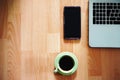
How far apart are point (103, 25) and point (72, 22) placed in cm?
18

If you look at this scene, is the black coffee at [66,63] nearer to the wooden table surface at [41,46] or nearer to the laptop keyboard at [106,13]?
the wooden table surface at [41,46]

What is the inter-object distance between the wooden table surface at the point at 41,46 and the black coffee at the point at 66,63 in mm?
48

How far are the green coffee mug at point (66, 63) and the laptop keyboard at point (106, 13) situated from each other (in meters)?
0.24

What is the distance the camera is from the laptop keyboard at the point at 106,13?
1.48m

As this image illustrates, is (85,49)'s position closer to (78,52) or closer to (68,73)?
(78,52)

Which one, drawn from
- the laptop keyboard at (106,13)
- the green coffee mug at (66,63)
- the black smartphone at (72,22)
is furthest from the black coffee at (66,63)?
the laptop keyboard at (106,13)

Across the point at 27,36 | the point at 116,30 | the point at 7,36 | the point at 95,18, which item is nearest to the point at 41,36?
the point at 27,36

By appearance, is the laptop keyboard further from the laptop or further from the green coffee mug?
the green coffee mug

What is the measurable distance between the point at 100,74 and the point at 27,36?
47 cm

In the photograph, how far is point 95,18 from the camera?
148 centimetres

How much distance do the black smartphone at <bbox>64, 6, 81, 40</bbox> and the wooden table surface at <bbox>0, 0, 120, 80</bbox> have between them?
0.09ft

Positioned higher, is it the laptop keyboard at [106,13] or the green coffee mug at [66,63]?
the laptop keyboard at [106,13]

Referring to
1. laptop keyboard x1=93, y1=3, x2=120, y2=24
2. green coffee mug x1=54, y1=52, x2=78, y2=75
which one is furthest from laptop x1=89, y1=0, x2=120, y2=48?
green coffee mug x1=54, y1=52, x2=78, y2=75

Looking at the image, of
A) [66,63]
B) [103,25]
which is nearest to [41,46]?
[66,63]
